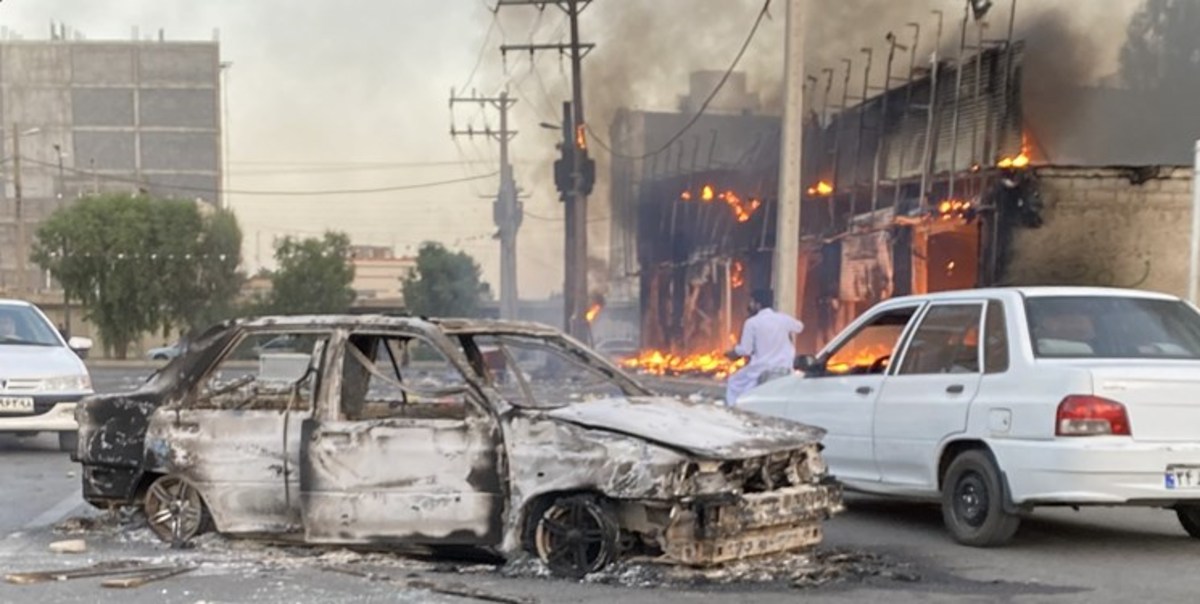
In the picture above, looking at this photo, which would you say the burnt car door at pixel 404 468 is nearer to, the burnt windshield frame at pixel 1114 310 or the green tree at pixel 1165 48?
the burnt windshield frame at pixel 1114 310

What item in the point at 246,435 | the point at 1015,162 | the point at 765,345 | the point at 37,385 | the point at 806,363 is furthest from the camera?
the point at 1015,162

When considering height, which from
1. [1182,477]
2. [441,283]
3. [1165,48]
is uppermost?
[1165,48]

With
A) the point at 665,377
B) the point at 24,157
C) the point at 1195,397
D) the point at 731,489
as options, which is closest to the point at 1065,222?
the point at 665,377

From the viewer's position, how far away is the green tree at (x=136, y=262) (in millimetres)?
53250

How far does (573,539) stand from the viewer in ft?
21.0

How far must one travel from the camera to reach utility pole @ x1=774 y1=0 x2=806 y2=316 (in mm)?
14461

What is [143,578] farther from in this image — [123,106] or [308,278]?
[123,106]

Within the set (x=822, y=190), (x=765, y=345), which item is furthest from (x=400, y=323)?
(x=822, y=190)

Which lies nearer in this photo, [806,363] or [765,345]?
[806,363]

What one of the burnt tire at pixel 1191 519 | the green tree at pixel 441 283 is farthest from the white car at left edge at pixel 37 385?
the green tree at pixel 441 283

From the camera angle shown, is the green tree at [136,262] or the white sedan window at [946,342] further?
the green tree at [136,262]

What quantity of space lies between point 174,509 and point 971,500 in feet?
14.6

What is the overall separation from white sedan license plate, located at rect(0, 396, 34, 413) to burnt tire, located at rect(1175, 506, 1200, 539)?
962cm

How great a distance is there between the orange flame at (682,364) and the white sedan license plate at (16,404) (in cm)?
1892
